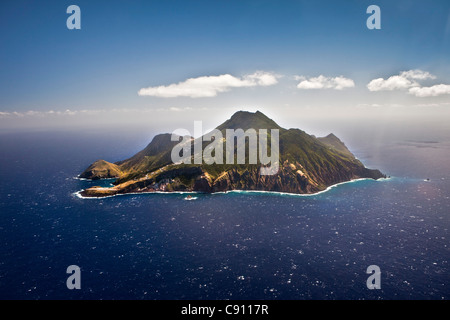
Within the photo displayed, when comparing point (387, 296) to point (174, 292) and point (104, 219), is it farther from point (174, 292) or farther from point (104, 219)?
point (104, 219)

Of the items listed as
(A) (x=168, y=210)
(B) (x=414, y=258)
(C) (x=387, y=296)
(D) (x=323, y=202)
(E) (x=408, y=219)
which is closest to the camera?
(C) (x=387, y=296)

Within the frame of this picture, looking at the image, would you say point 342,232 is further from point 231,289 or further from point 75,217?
point 75,217
